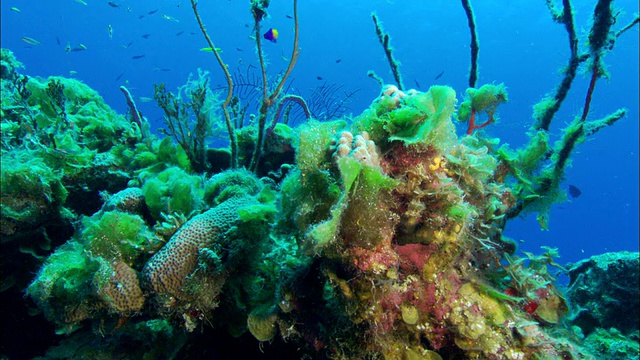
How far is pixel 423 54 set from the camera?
3681 inches

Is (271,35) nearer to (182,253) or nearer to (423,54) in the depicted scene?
(182,253)

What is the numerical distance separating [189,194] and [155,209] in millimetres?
456

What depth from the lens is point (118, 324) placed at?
2971 millimetres

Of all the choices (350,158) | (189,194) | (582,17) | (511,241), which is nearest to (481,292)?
(511,241)

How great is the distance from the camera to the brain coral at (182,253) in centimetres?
279

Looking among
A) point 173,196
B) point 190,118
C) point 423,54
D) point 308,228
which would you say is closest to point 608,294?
point 308,228

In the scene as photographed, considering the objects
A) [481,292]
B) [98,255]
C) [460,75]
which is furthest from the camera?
[460,75]

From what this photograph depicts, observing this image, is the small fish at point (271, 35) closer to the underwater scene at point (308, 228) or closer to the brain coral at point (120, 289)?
the underwater scene at point (308, 228)

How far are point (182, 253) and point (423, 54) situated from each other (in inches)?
4048

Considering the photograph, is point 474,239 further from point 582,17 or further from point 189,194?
point 582,17

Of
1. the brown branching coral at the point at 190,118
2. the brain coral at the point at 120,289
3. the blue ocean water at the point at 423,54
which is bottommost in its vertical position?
the brain coral at the point at 120,289

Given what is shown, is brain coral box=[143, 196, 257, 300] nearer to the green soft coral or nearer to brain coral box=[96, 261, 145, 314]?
brain coral box=[96, 261, 145, 314]

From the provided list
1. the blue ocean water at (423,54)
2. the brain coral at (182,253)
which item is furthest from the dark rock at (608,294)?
the blue ocean water at (423,54)

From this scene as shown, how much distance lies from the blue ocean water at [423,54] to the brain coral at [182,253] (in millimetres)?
55889
